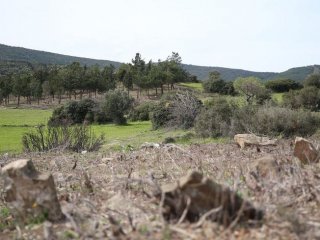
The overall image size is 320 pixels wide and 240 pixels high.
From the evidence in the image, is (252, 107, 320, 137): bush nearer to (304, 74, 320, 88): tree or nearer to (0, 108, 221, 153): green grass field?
(0, 108, 221, 153): green grass field

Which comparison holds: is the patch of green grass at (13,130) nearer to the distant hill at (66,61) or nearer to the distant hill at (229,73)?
the distant hill at (66,61)

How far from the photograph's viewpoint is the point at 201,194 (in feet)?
11.0

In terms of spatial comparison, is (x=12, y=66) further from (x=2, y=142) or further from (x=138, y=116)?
(x=2, y=142)

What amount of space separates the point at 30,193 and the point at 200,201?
1855 millimetres

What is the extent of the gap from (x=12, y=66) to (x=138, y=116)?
400 ft

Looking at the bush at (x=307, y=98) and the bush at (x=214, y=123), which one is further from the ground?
the bush at (x=307, y=98)

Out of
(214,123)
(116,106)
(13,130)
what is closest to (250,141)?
(214,123)

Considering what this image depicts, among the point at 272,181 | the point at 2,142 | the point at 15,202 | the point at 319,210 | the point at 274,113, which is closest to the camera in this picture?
the point at 319,210

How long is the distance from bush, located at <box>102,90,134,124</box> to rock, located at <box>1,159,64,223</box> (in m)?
43.3

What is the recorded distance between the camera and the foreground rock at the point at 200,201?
3.29 m

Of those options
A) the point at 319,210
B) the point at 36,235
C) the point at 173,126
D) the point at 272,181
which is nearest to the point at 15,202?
the point at 36,235

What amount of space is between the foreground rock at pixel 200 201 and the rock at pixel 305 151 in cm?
341

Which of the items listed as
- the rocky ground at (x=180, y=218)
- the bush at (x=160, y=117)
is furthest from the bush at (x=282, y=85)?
the rocky ground at (x=180, y=218)

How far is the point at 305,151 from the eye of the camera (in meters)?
6.52
